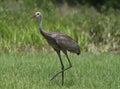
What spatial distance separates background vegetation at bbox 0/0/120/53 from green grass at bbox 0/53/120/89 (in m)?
0.93

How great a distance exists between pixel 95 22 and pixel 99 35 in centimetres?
47

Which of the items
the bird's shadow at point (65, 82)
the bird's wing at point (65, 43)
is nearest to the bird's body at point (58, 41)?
the bird's wing at point (65, 43)

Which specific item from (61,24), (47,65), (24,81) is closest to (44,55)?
(47,65)

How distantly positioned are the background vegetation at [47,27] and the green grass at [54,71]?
3.06 feet

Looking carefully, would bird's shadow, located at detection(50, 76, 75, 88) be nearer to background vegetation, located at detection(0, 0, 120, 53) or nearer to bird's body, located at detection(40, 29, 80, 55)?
bird's body, located at detection(40, 29, 80, 55)

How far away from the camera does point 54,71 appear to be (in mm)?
10047

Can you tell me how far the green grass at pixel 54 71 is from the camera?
8594 millimetres

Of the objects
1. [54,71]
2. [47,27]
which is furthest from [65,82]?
[47,27]

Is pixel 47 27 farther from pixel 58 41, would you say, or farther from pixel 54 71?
pixel 58 41

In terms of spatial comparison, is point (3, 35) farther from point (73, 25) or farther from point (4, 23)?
point (73, 25)

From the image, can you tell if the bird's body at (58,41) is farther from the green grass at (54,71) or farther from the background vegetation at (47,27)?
the background vegetation at (47,27)

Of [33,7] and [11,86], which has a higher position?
[11,86]

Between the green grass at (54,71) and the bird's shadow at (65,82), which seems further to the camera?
the bird's shadow at (65,82)

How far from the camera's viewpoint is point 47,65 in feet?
35.2
